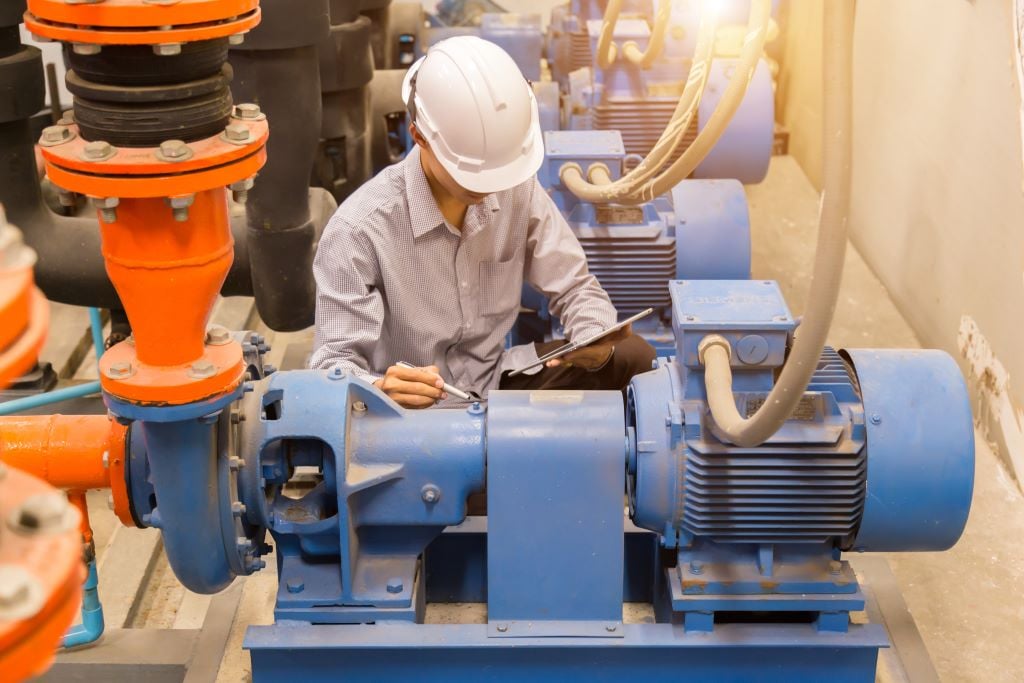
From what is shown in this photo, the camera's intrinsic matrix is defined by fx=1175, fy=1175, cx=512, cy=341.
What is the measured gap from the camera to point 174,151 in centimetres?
145

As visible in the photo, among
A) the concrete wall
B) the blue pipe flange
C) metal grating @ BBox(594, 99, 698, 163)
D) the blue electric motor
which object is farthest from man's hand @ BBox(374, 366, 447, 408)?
metal grating @ BBox(594, 99, 698, 163)

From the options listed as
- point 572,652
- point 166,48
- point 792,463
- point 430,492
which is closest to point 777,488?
point 792,463

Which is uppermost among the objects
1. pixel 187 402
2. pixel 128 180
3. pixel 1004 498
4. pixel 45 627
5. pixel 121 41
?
pixel 121 41

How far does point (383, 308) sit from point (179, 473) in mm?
774

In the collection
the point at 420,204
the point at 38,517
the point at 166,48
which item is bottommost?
the point at 420,204

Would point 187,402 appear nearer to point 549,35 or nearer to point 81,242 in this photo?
point 81,242

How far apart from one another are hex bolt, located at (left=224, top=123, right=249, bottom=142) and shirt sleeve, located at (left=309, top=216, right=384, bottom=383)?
0.85 metres

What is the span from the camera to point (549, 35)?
5469 mm

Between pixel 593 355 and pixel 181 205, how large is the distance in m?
1.10

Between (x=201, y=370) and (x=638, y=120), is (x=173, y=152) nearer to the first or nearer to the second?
(x=201, y=370)

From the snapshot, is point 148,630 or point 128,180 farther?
point 148,630

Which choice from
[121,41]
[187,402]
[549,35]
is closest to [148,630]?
[187,402]

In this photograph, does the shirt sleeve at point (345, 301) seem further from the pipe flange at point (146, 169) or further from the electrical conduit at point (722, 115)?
the pipe flange at point (146, 169)

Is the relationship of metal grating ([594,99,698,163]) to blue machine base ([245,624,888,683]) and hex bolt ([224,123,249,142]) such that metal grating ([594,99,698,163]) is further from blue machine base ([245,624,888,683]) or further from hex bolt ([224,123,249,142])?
hex bolt ([224,123,249,142])
